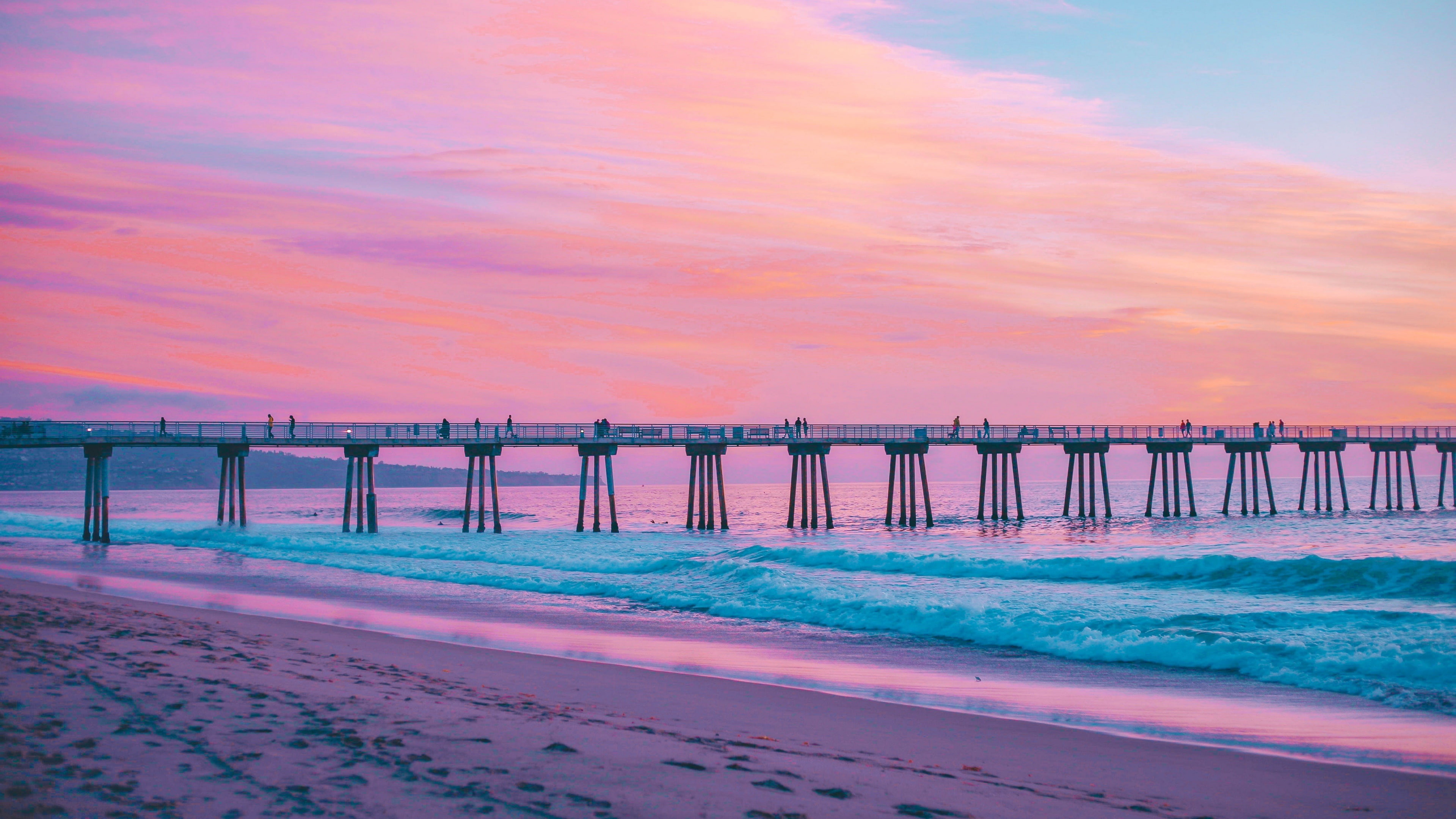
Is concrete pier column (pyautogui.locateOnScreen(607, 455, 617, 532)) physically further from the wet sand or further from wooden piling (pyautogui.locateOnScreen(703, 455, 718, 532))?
the wet sand

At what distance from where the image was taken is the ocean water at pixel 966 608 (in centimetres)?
1093

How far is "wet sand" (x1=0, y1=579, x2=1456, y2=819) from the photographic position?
594cm

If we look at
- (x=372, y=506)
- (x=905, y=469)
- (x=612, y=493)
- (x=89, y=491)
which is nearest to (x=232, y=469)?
(x=89, y=491)

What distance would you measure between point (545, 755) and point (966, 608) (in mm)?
11805

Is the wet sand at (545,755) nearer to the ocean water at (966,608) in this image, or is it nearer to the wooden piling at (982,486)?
the ocean water at (966,608)

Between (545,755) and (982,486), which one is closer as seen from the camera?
(545,755)

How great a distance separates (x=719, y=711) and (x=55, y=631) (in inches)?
349

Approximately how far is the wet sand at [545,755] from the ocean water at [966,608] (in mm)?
1267

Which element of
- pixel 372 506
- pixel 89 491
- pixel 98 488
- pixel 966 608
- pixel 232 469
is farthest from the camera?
pixel 232 469

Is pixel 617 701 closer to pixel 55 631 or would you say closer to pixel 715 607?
pixel 55 631

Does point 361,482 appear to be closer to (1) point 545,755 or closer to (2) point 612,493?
(2) point 612,493

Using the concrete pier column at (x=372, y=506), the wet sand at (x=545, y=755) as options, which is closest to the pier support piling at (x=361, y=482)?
the concrete pier column at (x=372, y=506)

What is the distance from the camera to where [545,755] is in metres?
7.16

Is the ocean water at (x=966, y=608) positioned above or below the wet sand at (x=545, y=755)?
below
